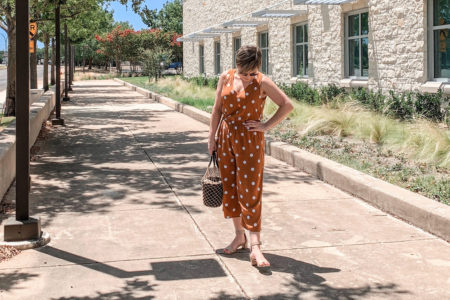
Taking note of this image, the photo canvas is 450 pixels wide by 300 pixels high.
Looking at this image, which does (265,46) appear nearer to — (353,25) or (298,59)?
(298,59)

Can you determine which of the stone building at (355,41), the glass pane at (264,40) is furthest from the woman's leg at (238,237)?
the glass pane at (264,40)

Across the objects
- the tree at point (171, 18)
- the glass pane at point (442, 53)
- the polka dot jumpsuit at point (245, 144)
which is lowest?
the polka dot jumpsuit at point (245, 144)

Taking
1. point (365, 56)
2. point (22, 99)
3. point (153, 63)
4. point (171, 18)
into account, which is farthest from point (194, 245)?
point (171, 18)

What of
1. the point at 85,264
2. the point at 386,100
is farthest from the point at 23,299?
the point at 386,100

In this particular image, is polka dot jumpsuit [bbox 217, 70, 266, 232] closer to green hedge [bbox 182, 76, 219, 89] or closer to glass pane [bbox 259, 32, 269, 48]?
glass pane [bbox 259, 32, 269, 48]

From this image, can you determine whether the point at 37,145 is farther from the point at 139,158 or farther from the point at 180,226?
the point at 180,226

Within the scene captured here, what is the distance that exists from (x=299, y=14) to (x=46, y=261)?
14.5m

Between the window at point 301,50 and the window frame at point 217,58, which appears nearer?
the window at point 301,50

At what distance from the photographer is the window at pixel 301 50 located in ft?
60.6

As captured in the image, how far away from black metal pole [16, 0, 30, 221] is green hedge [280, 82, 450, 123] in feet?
24.8

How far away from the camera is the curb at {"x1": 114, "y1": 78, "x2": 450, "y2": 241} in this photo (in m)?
5.66

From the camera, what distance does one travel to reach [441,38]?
12078 millimetres

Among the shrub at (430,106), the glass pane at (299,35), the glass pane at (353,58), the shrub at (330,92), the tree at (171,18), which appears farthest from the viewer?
the tree at (171,18)

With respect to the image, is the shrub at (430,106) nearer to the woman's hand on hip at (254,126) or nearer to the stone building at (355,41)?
the stone building at (355,41)
